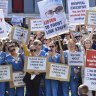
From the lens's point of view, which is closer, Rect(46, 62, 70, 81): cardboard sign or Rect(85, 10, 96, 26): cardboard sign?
Rect(46, 62, 70, 81): cardboard sign

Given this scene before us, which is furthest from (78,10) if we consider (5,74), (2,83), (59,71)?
(2,83)

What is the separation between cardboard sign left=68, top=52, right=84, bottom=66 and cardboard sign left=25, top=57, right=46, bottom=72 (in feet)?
2.03

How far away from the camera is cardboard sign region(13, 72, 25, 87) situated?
12953 mm

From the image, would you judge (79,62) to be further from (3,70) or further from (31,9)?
(31,9)

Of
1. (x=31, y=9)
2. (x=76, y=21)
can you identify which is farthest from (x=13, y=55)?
(x=31, y=9)

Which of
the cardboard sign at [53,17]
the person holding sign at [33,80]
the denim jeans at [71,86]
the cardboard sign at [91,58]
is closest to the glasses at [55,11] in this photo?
the cardboard sign at [53,17]

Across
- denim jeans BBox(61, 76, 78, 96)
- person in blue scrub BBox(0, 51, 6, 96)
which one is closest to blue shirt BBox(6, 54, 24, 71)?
person in blue scrub BBox(0, 51, 6, 96)

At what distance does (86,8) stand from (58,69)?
2.50 metres

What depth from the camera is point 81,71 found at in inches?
500

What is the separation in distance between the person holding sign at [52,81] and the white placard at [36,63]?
175 millimetres

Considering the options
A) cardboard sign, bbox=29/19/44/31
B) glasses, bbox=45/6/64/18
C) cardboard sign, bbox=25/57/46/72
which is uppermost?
glasses, bbox=45/6/64/18

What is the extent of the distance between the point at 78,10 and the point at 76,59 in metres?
2.28

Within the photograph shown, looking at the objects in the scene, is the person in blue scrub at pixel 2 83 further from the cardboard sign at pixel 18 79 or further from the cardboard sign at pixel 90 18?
the cardboard sign at pixel 90 18

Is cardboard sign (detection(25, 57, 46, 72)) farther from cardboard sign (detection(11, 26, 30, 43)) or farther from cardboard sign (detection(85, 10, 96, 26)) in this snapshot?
cardboard sign (detection(85, 10, 96, 26))
